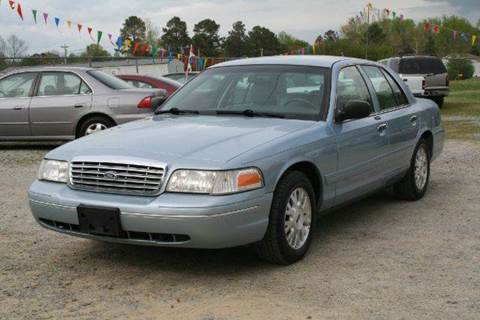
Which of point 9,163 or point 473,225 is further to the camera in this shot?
point 9,163

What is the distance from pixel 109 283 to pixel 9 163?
649cm

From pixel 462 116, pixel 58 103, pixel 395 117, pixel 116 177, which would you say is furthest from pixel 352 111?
pixel 462 116

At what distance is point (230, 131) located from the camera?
486 centimetres

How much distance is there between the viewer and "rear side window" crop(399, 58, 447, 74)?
67.1 feet

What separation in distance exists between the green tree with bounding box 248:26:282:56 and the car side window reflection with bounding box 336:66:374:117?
75958 millimetres

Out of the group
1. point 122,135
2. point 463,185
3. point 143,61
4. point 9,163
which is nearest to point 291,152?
point 122,135

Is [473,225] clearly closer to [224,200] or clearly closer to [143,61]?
[224,200]

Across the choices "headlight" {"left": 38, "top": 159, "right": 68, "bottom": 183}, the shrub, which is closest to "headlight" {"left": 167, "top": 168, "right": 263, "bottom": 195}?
"headlight" {"left": 38, "top": 159, "right": 68, "bottom": 183}

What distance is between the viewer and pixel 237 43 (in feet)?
270

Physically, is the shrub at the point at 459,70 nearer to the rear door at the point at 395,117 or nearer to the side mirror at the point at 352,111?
the rear door at the point at 395,117

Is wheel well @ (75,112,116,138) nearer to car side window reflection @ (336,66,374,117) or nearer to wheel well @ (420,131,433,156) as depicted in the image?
wheel well @ (420,131,433,156)

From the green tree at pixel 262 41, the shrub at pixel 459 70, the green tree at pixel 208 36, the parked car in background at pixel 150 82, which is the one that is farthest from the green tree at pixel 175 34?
the parked car in background at pixel 150 82

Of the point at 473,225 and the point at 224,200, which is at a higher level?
the point at 224,200

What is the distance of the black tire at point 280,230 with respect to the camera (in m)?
4.54
